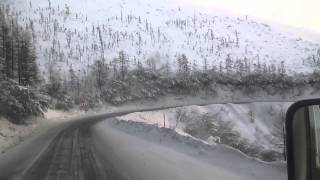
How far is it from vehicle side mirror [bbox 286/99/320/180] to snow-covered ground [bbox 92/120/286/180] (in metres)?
6.99

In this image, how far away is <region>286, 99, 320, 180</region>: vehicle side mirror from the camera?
3234 mm

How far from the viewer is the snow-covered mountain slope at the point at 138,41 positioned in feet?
488

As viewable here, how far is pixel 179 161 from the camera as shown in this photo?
14141mm

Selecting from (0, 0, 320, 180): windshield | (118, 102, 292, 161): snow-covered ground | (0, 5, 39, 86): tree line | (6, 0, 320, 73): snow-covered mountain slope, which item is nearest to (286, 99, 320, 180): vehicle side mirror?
(0, 0, 320, 180): windshield

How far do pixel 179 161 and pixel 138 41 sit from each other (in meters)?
151

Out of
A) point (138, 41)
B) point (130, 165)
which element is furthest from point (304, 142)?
point (138, 41)

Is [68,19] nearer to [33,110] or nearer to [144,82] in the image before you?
[144,82]

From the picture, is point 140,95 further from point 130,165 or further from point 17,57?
point 130,165

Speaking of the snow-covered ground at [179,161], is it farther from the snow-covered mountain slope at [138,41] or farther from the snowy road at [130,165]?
the snow-covered mountain slope at [138,41]

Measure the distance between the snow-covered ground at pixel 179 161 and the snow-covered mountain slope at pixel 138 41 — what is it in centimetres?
11543

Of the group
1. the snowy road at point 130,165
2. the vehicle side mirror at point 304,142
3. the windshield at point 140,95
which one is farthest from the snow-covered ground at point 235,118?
the vehicle side mirror at point 304,142

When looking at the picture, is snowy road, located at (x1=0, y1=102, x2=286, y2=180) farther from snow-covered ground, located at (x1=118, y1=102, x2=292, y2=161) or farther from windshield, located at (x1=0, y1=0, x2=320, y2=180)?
snow-covered ground, located at (x1=118, y1=102, x2=292, y2=161)

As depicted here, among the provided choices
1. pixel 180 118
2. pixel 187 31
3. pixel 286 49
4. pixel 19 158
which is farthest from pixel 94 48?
pixel 19 158

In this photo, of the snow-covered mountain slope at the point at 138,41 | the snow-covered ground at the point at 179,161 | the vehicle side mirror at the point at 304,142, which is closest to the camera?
the vehicle side mirror at the point at 304,142
